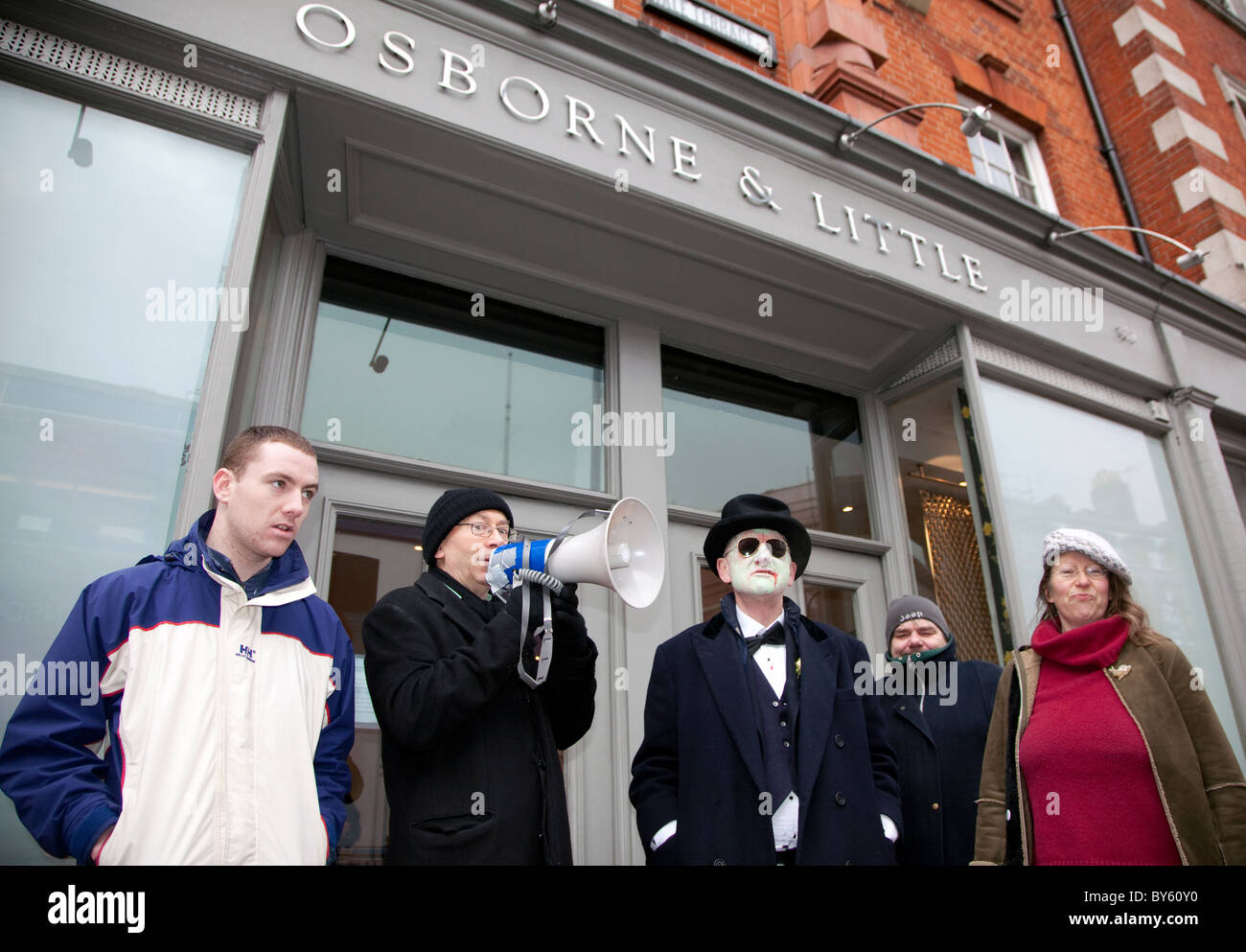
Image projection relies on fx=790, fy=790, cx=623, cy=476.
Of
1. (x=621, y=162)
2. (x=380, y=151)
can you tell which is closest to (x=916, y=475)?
(x=621, y=162)

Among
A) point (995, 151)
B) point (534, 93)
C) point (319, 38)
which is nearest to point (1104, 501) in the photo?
point (995, 151)

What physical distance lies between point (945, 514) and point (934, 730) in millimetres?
2492

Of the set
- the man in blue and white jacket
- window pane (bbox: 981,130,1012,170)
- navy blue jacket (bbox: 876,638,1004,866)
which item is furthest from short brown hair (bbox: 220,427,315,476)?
window pane (bbox: 981,130,1012,170)

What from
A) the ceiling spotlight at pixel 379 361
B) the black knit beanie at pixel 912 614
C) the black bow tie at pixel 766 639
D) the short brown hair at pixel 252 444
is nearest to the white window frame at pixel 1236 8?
the black knit beanie at pixel 912 614

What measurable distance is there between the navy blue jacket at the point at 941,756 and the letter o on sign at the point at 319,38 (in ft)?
12.2

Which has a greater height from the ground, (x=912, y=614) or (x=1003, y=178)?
(x=1003, y=178)

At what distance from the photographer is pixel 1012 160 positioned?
25.9 ft

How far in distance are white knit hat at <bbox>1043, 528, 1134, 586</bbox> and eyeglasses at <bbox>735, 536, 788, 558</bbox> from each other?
3.14 ft

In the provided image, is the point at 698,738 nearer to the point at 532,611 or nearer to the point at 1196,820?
the point at 532,611

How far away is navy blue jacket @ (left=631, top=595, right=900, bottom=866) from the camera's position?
2408 millimetres

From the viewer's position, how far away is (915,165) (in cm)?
524

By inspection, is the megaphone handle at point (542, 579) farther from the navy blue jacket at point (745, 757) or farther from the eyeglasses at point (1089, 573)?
the eyeglasses at point (1089, 573)

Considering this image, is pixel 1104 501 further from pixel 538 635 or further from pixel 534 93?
pixel 538 635
